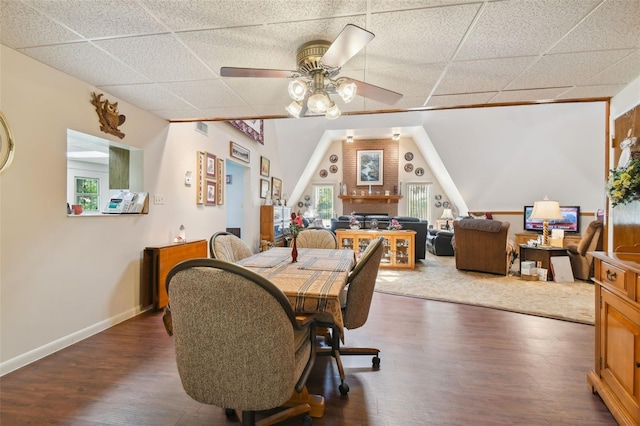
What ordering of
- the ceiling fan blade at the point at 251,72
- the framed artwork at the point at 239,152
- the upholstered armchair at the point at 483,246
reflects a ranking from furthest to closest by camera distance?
the framed artwork at the point at 239,152 < the upholstered armchair at the point at 483,246 < the ceiling fan blade at the point at 251,72

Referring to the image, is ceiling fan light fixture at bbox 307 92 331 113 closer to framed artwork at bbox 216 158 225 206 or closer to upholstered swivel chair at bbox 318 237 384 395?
upholstered swivel chair at bbox 318 237 384 395

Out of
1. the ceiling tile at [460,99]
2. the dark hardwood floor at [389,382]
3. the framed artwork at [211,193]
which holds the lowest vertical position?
the dark hardwood floor at [389,382]

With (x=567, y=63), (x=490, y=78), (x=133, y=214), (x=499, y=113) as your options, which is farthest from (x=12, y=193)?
(x=499, y=113)

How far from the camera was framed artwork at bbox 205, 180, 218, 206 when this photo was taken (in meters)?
3.96

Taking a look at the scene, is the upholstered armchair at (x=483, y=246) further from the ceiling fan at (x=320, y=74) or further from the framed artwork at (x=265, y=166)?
the framed artwork at (x=265, y=166)

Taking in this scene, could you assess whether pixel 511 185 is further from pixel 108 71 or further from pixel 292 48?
pixel 108 71

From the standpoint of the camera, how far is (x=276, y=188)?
279 inches

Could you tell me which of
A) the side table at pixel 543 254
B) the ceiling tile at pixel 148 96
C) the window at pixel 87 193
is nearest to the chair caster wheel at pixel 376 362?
the ceiling tile at pixel 148 96

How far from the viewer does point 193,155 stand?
144 inches

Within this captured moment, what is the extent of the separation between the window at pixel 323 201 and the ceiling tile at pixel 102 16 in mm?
7841

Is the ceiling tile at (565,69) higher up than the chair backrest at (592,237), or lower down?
higher up

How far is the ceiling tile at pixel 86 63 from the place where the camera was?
5.91 ft

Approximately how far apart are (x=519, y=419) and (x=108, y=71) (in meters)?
3.48

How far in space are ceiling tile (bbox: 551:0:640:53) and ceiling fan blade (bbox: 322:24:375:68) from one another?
1218mm
